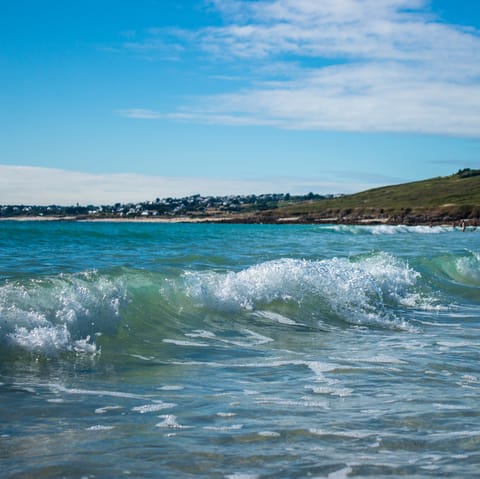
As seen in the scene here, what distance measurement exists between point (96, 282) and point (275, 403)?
736 centimetres

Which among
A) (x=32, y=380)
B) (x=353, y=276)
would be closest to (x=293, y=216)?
(x=353, y=276)

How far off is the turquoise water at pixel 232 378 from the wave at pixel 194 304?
47 millimetres

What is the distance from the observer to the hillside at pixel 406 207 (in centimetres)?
13488

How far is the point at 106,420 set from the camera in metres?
7.14

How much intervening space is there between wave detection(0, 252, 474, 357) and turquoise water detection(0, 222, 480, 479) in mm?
47

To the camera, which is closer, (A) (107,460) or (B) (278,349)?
(A) (107,460)

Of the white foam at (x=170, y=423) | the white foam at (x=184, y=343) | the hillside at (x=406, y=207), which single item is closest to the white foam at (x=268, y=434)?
the white foam at (x=170, y=423)

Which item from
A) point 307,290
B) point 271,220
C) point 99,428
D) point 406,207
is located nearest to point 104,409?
point 99,428

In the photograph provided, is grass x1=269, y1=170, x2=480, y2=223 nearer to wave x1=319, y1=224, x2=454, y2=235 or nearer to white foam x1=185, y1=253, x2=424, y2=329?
wave x1=319, y1=224, x2=454, y2=235

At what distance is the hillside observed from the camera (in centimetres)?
13488

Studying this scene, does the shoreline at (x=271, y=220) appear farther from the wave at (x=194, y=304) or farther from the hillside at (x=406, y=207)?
the wave at (x=194, y=304)

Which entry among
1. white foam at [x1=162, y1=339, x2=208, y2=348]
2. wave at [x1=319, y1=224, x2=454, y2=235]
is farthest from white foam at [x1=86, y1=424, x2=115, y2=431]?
wave at [x1=319, y1=224, x2=454, y2=235]

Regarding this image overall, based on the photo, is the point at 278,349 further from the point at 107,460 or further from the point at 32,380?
the point at 107,460

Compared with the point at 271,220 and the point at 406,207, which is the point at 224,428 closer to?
the point at 271,220
